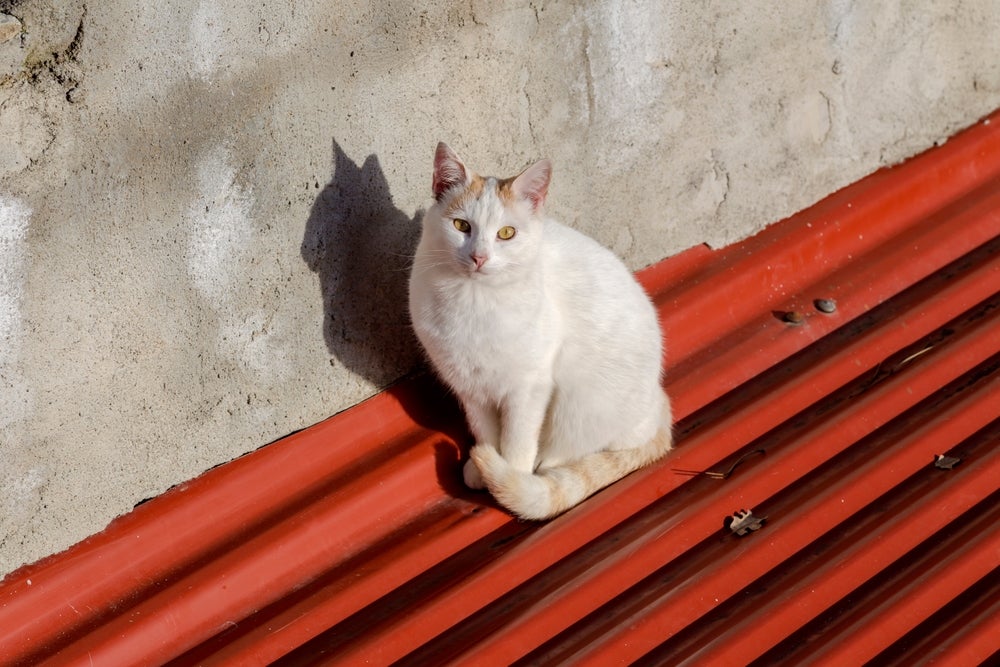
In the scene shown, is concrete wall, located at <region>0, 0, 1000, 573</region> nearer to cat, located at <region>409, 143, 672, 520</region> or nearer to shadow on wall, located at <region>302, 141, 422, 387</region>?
shadow on wall, located at <region>302, 141, 422, 387</region>

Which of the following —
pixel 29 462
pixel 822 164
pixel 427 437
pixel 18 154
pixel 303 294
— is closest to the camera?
pixel 18 154

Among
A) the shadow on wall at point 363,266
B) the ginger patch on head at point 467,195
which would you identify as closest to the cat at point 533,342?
the ginger patch on head at point 467,195

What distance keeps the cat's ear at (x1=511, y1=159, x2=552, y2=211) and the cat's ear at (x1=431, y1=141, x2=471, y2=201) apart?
98 mm

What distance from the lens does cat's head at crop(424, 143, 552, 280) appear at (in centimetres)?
204

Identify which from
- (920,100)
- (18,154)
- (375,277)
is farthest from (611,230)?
(18,154)

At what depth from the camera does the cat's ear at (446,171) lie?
2.01 meters

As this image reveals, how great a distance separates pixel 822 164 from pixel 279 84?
1.48 m

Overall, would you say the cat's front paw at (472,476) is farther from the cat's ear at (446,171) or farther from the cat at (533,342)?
the cat's ear at (446,171)

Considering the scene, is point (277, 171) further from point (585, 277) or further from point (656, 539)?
point (656, 539)

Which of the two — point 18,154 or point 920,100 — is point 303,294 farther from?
point 920,100

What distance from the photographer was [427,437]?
230 cm

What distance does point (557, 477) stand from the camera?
2.18 metres

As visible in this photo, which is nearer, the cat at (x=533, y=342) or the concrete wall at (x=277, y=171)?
the concrete wall at (x=277, y=171)

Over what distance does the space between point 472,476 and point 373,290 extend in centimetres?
45
